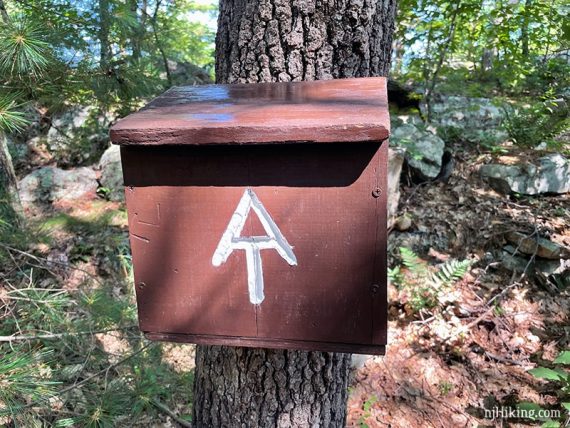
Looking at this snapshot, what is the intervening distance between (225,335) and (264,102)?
57cm

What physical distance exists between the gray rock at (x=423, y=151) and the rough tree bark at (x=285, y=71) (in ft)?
10.3

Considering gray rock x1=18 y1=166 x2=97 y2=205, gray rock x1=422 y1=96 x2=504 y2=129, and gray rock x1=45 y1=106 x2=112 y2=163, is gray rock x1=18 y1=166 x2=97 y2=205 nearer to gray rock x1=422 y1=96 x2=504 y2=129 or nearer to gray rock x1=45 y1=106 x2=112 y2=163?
gray rock x1=45 y1=106 x2=112 y2=163

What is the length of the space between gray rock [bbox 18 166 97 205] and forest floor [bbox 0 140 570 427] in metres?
0.28

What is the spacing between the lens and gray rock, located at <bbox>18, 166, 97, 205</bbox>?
15.1 feet

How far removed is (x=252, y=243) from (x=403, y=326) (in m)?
2.44

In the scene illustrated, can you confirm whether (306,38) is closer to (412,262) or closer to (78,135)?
(412,262)

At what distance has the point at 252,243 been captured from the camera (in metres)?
0.89

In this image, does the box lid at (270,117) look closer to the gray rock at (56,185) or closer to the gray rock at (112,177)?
the gray rock at (112,177)

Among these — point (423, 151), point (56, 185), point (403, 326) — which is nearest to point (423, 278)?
point (403, 326)

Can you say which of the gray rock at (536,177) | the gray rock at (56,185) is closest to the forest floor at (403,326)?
the gray rock at (536,177)

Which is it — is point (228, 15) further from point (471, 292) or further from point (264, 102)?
point (471, 292)

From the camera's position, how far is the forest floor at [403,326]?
5.47ft

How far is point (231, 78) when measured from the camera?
1.17 m

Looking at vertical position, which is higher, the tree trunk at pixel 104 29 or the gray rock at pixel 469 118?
the tree trunk at pixel 104 29
